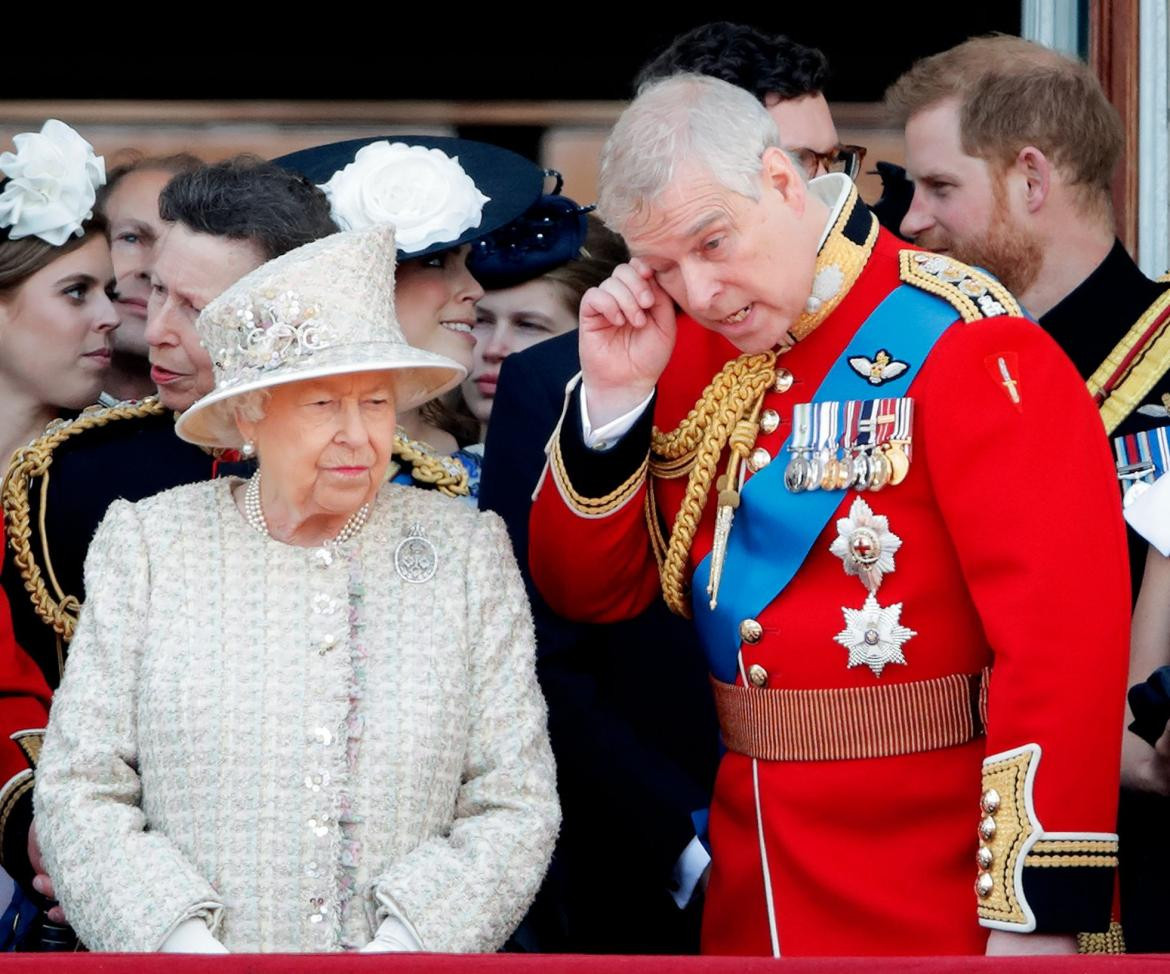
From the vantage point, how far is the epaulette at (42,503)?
3045 mm

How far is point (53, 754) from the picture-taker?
238 cm

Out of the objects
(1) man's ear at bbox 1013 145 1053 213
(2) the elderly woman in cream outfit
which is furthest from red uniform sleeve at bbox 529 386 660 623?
(1) man's ear at bbox 1013 145 1053 213

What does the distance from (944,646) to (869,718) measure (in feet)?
0.41

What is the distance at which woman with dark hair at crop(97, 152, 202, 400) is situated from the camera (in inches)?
143

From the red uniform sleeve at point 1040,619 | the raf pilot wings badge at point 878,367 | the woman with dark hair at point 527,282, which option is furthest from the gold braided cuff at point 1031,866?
the woman with dark hair at point 527,282


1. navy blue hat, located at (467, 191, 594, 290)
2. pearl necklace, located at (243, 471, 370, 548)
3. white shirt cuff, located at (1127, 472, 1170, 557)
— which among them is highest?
pearl necklace, located at (243, 471, 370, 548)

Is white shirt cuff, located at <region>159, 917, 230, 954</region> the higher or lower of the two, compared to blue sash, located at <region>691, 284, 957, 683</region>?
lower

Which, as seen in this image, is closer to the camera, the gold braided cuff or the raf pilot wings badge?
the gold braided cuff

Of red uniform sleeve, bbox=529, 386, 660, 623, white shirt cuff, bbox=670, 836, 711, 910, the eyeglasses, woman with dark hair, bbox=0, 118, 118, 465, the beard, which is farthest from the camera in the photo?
woman with dark hair, bbox=0, 118, 118, 465

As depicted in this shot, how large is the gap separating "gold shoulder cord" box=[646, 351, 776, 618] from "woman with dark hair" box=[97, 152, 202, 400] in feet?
4.25

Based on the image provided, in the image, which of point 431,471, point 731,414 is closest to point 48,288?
point 431,471

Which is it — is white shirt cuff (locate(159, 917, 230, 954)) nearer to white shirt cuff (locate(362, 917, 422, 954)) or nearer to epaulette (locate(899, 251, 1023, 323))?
white shirt cuff (locate(362, 917, 422, 954))

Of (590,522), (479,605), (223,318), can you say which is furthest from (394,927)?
(223,318)

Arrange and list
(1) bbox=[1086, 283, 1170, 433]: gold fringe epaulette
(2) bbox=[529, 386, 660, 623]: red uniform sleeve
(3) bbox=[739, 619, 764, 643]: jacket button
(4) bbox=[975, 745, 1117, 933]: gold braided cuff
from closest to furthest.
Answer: (4) bbox=[975, 745, 1117, 933]: gold braided cuff < (3) bbox=[739, 619, 764, 643]: jacket button < (2) bbox=[529, 386, 660, 623]: red uniform sleeve < (1) bbox=[1086, 283, 1170, 433]: gold fringe epaulette
